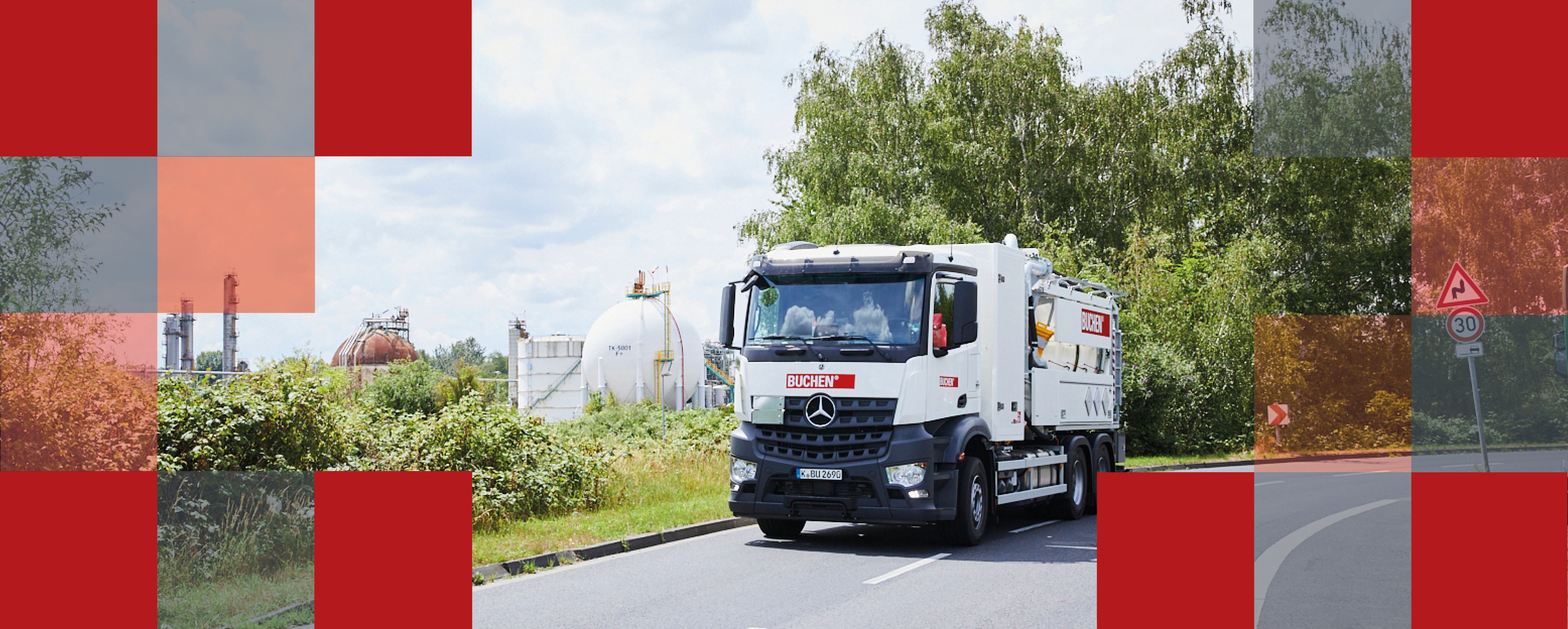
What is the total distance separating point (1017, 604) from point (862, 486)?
3138 millimetres

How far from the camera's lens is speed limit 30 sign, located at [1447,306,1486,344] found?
17.2m

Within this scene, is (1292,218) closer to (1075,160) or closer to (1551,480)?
(1075,160)

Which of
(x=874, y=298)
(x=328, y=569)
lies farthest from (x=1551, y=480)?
(x=328, y=569)

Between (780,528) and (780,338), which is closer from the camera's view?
(780,338)

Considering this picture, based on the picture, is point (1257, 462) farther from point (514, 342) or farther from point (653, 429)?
point (514, 342)

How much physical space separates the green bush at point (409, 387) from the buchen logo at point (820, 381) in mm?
30279

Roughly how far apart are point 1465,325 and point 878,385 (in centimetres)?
1203

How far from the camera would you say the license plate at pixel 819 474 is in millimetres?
11008

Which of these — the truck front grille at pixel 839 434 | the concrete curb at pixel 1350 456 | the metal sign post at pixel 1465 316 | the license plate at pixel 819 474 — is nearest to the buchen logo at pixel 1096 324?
the metal sign post at pixel 1465 316

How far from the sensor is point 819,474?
11078 mm

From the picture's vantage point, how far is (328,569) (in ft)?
28.5

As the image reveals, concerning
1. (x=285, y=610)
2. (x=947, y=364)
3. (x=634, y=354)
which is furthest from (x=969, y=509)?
(x=634, y=354)

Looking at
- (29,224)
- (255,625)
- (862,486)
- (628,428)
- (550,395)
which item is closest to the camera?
(255,625)
